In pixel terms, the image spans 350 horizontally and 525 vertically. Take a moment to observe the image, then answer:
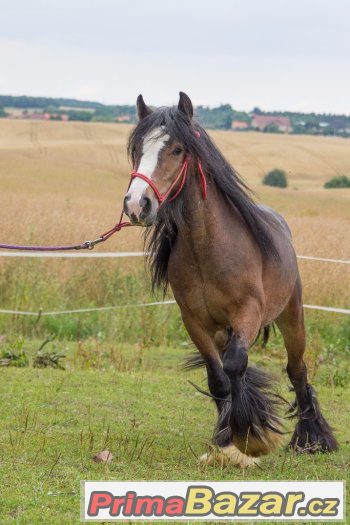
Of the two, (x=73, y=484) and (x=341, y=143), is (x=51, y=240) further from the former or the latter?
(x=341, y=143)

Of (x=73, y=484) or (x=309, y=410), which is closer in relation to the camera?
(x=73, y=484)

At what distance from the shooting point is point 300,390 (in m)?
6.85

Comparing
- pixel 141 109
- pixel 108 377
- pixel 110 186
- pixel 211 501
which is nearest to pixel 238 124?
pixel 110 186

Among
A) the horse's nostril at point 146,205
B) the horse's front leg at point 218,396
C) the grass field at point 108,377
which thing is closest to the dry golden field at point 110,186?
the grass field at point 108,377

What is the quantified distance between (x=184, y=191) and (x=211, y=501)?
6.14ft

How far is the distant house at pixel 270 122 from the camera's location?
222 feet

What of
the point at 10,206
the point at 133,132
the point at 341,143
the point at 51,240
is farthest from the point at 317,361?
the point at 341,143

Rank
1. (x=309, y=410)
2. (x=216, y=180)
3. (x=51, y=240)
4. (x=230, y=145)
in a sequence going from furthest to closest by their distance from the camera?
(x=230, y=145)
(x=51, y=240)
(x=309, y=410)
(x=216, y=180)

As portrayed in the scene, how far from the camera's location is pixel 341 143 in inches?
2393

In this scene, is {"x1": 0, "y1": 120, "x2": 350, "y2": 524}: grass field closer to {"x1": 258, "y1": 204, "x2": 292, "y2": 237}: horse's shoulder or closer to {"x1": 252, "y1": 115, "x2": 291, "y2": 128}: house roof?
{"x1": 258, "y1": 204, "x2": 292, "y2": 237}: horse's shoulder

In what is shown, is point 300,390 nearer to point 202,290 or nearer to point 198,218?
point 202,290

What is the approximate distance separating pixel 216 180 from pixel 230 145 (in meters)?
46.4

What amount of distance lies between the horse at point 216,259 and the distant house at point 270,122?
62369 millimetres

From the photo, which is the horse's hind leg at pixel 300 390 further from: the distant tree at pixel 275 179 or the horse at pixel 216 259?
the distant tree at pixel 275 179
